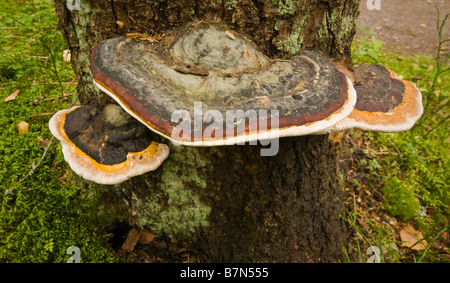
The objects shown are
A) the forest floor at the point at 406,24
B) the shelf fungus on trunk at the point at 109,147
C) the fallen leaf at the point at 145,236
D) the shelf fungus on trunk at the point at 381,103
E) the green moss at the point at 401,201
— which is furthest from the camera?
the forest floor at the point at 406,24

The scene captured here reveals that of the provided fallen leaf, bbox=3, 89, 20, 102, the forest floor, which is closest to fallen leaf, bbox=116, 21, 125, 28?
fallen leaf, bbox=3, 89, 20, 102

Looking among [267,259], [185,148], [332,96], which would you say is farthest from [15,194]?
[332,96]

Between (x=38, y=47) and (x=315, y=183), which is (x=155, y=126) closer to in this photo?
(x=315, y=183)

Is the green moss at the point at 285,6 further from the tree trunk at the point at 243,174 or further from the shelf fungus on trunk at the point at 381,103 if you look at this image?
the shelf fungus on trunk at the point at 381,103

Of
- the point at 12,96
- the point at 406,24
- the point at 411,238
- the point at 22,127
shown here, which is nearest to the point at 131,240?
the point at 22,127

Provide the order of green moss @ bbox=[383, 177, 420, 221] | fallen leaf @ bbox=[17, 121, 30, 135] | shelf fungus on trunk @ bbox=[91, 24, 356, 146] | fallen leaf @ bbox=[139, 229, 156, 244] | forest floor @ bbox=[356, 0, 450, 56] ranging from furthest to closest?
forest floor @ bbox=[356, 0, 450, 56] < fallen leaf @ bbox=[17, 121, 30, 135] < green moss @ bbox=[383, 177, 420, 221] < fallen leaf @ bbox=[139, 229, 156, 244] < shelf fungus on trunk @ bbox=[91, 24, 356, 146]

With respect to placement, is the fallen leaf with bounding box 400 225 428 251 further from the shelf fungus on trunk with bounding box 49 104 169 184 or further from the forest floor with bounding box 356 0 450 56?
the forest floor with bounding box 356 0 450 56

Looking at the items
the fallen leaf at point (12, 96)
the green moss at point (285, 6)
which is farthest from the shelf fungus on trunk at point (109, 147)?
the fallen leaf at point (12, 96)
